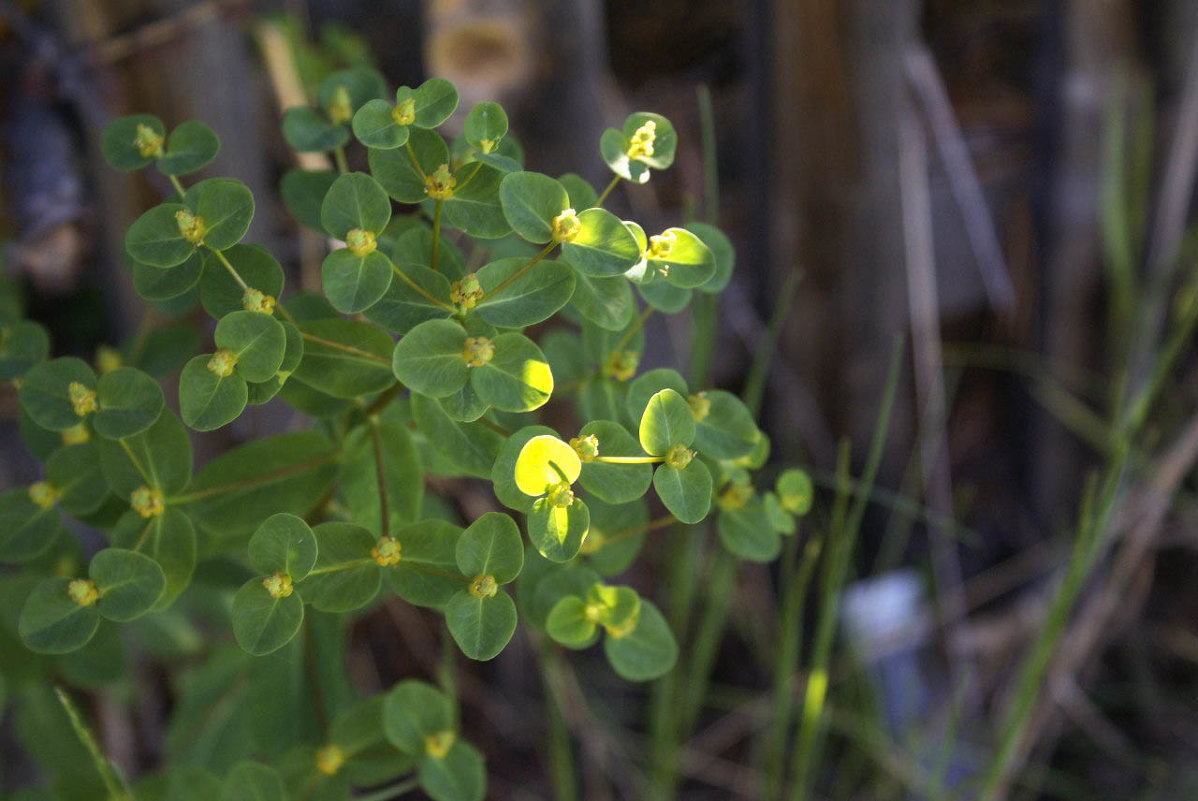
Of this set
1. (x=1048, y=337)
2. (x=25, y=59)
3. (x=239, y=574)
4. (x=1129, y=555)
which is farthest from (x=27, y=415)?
(x=1048, y=337)

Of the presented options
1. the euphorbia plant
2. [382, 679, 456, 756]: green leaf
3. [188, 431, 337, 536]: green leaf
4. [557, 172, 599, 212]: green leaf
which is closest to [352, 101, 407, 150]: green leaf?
the euphorbia plant

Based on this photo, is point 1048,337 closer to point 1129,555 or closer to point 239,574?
point 1129,555

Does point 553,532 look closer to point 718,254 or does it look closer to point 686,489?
point 686,489

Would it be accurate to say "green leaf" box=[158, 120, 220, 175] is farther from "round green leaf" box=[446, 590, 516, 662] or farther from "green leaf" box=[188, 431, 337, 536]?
"round green leaf" box=[446, 590, 516, 662]

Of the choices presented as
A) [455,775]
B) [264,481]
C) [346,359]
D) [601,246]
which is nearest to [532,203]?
[601,246]

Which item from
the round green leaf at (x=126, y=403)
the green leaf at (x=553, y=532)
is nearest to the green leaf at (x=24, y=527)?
the round green leaf at (x=126, y=403)

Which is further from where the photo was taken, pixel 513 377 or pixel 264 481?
pixel 264 481
